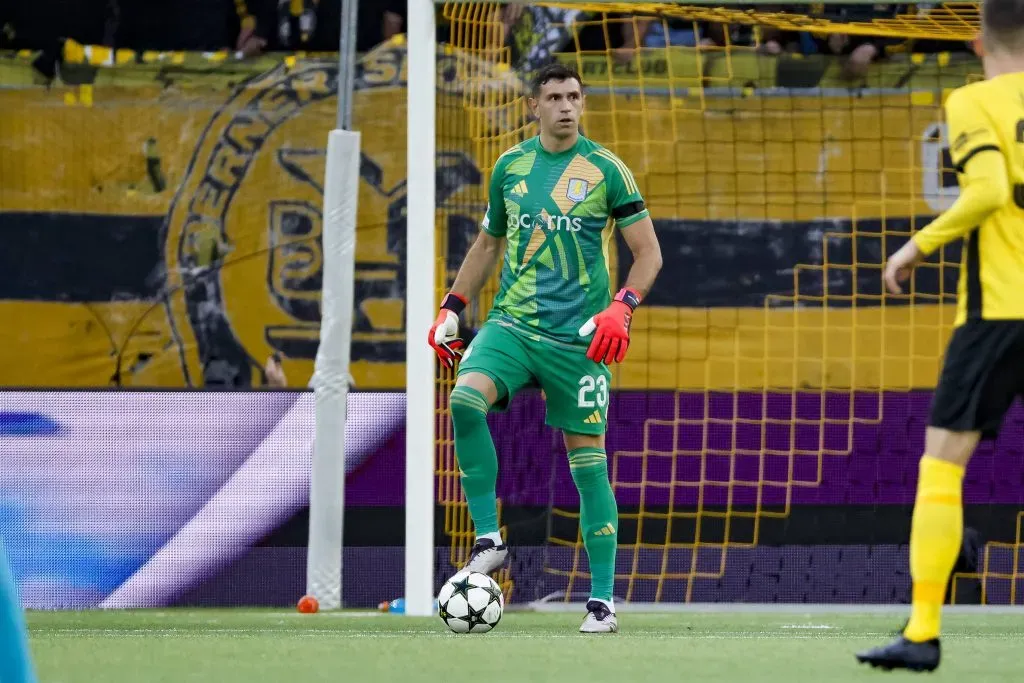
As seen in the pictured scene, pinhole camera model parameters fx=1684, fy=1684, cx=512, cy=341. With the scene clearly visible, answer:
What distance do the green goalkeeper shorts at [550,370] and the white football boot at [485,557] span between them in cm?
51

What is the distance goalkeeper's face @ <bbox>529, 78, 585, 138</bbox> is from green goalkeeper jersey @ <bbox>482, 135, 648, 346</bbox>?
0.09m

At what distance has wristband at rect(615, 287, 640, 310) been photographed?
5719 mm

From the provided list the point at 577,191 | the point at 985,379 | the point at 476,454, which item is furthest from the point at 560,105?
the point at 985,379

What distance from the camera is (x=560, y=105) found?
5.74 meters

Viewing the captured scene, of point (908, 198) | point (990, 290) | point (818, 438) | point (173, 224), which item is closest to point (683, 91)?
point (908, 198)

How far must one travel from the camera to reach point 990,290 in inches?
158

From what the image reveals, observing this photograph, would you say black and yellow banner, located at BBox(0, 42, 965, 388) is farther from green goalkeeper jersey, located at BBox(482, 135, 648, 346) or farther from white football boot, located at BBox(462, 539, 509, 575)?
white football boot, located at BBox(462, 539, 509, 575)

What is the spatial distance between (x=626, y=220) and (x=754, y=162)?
4005 millimetres

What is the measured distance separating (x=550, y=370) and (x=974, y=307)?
A: 6.49ft

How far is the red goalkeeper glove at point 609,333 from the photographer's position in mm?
5609

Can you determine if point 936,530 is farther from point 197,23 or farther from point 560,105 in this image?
point 197,23

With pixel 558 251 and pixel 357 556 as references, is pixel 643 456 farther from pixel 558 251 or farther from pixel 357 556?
pixel 558 251

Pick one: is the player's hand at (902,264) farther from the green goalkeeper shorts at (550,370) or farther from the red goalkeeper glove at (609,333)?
the green goalkeeper shorts at (550,370)

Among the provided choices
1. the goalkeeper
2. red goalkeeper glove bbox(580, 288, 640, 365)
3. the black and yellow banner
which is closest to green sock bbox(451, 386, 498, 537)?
the goalkeeper
